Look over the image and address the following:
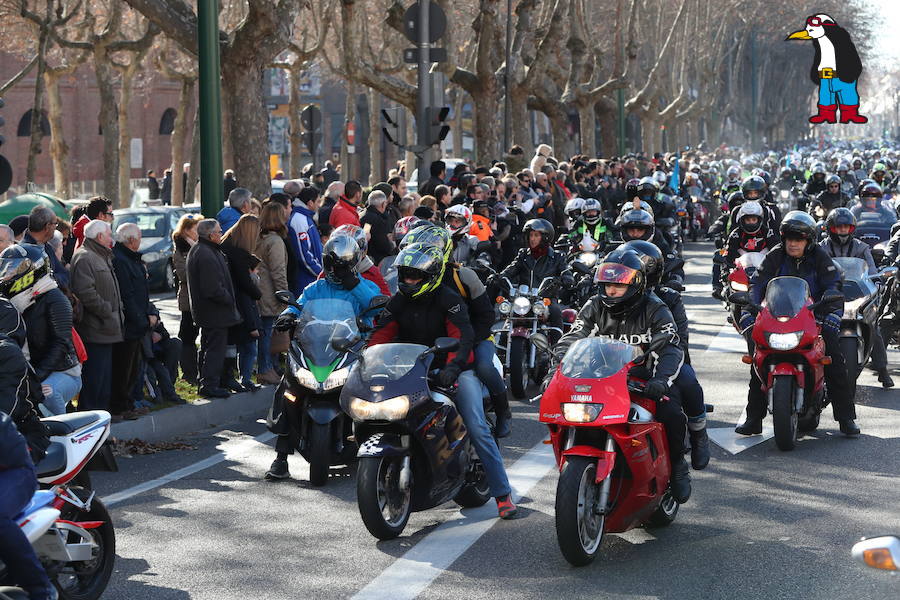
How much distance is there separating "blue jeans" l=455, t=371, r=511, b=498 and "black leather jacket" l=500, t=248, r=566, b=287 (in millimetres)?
5479

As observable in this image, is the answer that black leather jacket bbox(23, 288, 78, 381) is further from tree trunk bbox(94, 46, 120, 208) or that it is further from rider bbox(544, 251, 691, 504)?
tree trunk bbox(94, 46, 120, 208)

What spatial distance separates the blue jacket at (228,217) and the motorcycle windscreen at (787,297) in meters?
5.87

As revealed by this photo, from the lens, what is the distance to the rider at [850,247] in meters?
13.3

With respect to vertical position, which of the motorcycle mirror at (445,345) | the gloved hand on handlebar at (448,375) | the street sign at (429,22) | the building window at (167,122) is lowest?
the gloved hand on handlebar at (448,375)

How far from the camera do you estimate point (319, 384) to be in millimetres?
9492

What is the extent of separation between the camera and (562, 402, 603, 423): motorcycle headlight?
736 cm

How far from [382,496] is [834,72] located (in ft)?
59.2

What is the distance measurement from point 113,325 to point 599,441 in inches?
192

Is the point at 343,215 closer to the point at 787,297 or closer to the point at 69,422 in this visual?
the point at 787,297

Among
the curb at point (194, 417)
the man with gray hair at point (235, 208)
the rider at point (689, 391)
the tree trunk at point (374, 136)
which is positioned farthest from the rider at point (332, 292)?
the tree trunk at point (374, 136)

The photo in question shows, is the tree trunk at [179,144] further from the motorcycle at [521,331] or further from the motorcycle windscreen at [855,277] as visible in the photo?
the motorcycle windscreen at [855,277]

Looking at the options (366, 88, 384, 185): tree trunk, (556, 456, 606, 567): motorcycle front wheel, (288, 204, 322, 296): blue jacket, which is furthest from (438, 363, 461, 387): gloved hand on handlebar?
(366, 88, 384, 185): tree trunk

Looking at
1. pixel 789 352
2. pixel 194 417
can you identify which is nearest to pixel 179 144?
pixel 194 417

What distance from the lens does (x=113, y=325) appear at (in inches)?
441
